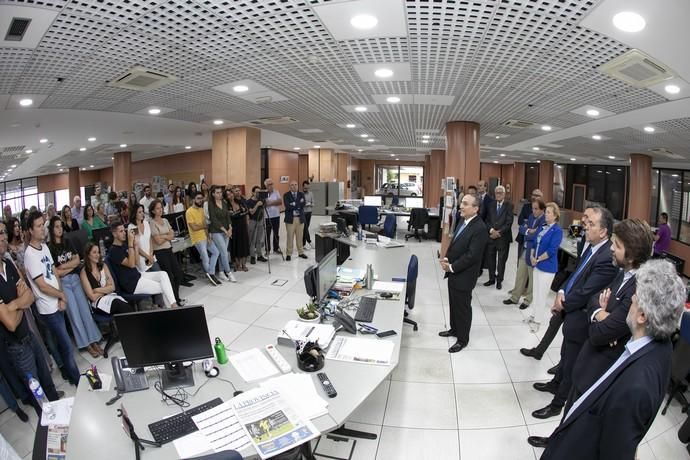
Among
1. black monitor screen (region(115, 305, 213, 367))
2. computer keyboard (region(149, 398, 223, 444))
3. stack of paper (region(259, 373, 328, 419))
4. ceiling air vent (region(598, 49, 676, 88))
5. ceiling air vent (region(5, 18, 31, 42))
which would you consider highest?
ceiling air vent (region(5, 18, 31, 42))

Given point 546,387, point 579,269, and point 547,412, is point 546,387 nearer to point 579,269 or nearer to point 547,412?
point 547,412

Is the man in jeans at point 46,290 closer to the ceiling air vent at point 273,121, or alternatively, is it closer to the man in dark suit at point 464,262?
the man in dark suit at point 464,262

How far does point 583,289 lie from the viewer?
2947 millimetres

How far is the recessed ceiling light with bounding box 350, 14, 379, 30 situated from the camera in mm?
2707

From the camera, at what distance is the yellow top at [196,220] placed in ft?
21.0

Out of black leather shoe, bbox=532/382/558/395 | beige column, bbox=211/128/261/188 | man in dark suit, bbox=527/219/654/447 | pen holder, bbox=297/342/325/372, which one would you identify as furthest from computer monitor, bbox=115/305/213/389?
beige column, bbox=211/128/261/188

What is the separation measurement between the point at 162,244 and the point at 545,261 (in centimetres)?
539

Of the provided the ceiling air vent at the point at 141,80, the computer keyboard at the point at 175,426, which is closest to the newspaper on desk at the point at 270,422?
the computer keyboard at the point at 175,426

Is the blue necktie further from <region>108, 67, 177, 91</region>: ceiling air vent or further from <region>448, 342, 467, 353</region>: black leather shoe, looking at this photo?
<region>108, 67, 177, 91</region>: ceiling air vent

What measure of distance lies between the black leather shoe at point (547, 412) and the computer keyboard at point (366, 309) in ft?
5.35

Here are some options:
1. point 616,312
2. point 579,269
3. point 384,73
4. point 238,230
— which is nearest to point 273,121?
point 238,230

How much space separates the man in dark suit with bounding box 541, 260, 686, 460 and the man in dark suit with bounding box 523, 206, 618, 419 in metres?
1.30

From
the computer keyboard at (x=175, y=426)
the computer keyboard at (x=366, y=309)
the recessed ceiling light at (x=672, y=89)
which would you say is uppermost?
the recessed ceiling light at (x=672, y=89)

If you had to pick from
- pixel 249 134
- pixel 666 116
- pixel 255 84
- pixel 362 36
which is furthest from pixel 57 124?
pixel 666 116
